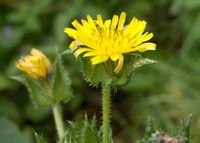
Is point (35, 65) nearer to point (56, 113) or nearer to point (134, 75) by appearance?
point (56, 113)

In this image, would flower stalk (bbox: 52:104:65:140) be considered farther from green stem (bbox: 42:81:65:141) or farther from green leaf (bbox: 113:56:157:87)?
green leaf (bbox: 113:56:157:87)

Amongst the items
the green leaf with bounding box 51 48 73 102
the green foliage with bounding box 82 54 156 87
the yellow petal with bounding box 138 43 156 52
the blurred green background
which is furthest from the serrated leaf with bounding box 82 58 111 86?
the blurred green background

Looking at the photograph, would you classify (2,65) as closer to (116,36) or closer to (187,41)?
(187,41)

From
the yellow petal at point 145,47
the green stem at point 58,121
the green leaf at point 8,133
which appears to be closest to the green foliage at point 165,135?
the yellow petal at point 145,47

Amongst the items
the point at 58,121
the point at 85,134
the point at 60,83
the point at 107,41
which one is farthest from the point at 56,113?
the point at 107,41

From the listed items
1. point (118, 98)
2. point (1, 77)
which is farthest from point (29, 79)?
point (118, 98)

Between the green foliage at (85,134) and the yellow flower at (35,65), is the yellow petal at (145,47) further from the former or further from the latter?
the yellow flower at (35,65)
